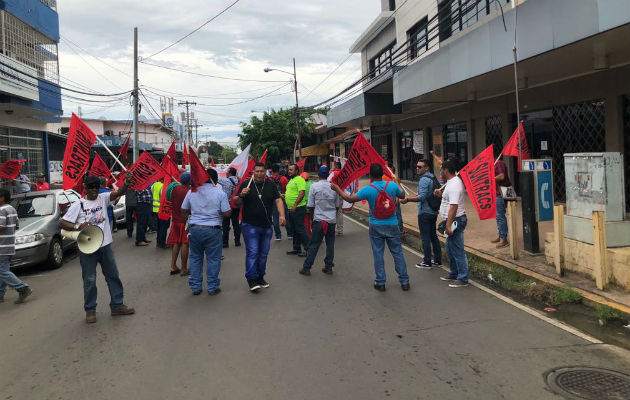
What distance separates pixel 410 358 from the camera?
13.6 ft

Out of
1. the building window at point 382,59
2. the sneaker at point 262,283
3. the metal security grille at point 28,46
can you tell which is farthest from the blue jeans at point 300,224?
the building window at point 382,59

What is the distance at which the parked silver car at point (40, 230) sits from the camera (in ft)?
27.1

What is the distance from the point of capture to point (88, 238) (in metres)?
5.46

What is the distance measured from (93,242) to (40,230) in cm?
390

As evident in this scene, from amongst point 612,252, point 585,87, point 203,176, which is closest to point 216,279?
point 203,176

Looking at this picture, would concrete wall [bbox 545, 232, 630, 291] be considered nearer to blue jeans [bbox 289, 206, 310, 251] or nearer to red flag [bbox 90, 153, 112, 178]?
blue jeans [bbox 289, 206, 310, 251]

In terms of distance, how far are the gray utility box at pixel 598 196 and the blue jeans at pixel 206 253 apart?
4.95 meters

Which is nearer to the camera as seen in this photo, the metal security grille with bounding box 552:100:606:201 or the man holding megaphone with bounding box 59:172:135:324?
the man holding megaphone with bounding box 59:172:135:324

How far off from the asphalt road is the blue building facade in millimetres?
12024

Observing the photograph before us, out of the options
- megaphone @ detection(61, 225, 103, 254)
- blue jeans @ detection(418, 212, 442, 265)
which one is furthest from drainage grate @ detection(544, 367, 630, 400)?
megaphone @ detection(61, 225, 103, 254)

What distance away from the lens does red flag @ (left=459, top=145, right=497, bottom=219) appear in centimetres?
714

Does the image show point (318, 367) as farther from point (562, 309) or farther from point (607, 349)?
point (562, 309)

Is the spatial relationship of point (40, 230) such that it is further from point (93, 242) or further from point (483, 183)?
point (483, 183)

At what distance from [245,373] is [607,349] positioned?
3311 millimetres
